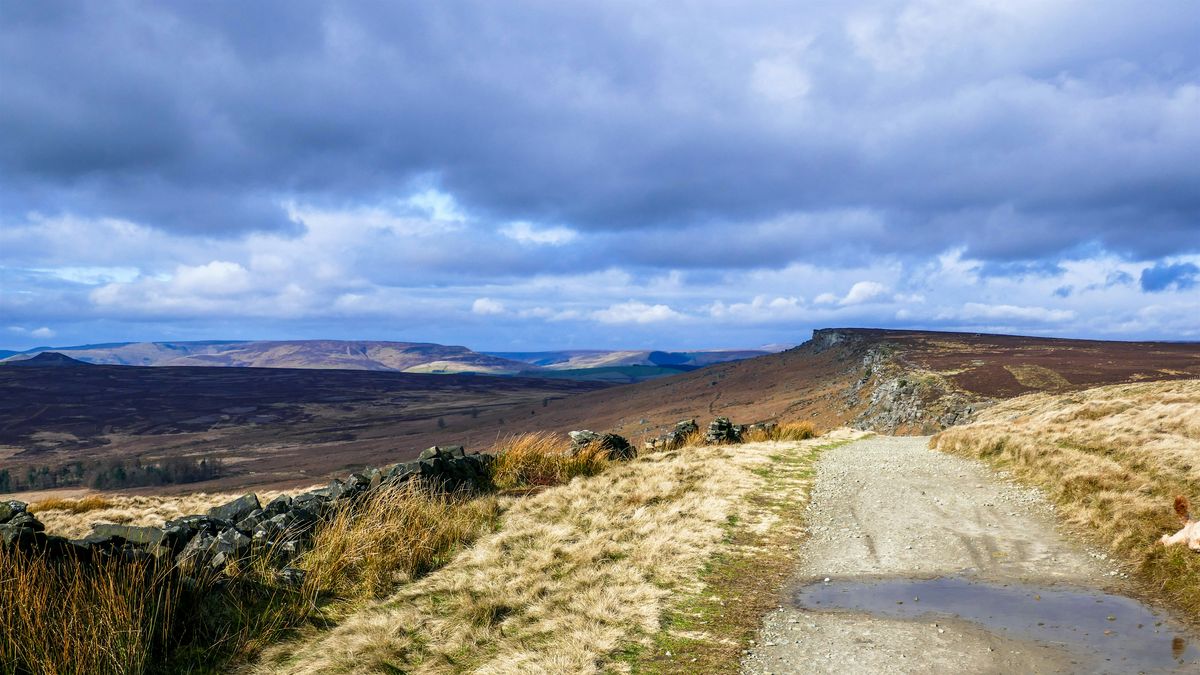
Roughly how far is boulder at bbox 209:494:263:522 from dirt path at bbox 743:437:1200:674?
360 inches

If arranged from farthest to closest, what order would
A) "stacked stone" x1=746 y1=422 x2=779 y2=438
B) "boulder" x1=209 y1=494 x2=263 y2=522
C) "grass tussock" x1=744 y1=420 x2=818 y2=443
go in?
"stacked stone" x1=746 y1=422 x2=779 y2=438, "grass tussock" x1=744 y1=420 x2=818 y2=443, "boulder" x1=209 y1=494 x2=263 y2=522

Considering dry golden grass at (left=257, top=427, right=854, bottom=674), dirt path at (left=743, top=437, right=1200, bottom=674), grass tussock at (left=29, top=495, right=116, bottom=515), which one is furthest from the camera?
grass tussock at (left=29, top=495, right=116, bottom=515)

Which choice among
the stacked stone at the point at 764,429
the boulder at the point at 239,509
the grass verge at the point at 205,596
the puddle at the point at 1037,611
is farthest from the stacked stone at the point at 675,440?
the puddle at the point at 1037,611

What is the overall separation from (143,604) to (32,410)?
192835 mm

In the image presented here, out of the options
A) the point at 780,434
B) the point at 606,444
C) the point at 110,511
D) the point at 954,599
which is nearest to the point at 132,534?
the point at 954,599

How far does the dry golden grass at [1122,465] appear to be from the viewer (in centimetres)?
850

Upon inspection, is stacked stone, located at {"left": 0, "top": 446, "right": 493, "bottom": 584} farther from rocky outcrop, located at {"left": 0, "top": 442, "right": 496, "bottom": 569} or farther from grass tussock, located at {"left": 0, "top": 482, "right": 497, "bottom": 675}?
grass tussock, located at {"left": 0, "top": 482, "right": 497, "bottom": 675}

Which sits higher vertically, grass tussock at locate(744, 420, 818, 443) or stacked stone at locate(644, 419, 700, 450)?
stacked stone at locate(644, 419, 700, 450)

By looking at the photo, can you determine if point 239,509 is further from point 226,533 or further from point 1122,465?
point 1122,465

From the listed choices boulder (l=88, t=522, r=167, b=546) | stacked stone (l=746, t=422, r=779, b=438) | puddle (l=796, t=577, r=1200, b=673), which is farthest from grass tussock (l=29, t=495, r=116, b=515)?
stacked stone (l=746, t=422, r=779, b=438)

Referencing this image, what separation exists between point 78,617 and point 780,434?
24.3 meters

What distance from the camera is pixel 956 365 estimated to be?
47.9 metres

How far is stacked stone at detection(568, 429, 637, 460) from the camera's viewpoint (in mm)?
19766

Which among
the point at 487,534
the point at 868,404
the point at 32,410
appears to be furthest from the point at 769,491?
the point at 32,410
